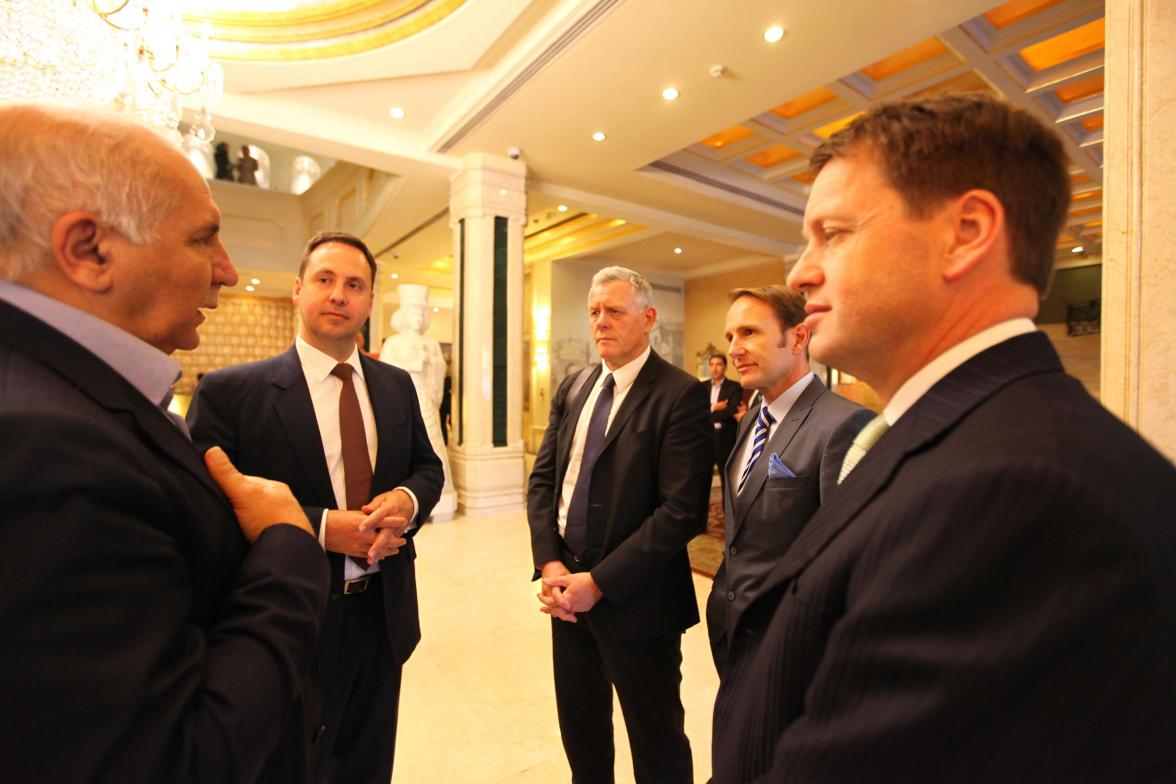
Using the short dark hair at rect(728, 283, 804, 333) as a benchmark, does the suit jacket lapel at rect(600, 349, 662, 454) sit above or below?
below

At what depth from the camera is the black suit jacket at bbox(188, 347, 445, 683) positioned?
1.54 meters

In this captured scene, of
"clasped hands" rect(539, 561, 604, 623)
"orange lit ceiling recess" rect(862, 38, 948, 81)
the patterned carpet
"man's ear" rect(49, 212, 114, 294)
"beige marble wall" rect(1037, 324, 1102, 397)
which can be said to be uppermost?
"orange lit ceiling recess" rect(862, 38, 948, 81)

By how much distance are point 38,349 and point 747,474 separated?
5.42ft

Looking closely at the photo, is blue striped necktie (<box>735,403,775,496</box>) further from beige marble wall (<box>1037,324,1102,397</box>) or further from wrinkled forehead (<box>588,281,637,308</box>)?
beige marble wall (<box>1037,324,1102,397</box>)

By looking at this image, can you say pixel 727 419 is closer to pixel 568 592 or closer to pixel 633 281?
pixel 633 281

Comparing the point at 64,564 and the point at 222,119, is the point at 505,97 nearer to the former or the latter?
the point at 222,119

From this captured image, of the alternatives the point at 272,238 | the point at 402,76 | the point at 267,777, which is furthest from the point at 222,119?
the point at 272,238

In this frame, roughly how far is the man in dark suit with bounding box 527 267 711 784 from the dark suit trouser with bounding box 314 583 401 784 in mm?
533

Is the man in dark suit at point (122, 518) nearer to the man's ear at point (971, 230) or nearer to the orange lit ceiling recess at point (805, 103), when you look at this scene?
the man's ear at point (971, 230)

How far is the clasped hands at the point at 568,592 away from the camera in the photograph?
1.76 m

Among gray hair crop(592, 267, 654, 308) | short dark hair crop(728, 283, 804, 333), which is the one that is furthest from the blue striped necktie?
gray hair crop(592, 267, 654, 308)

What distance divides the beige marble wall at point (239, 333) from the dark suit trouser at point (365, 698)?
1530 cm

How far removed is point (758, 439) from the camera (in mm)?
1840

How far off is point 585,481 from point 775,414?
0.68 m
